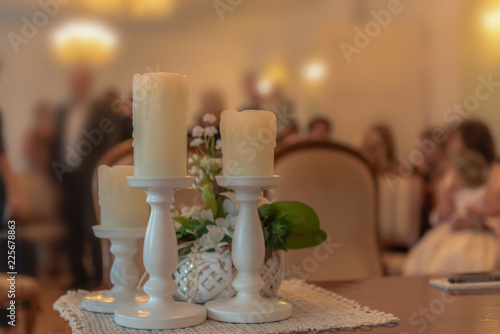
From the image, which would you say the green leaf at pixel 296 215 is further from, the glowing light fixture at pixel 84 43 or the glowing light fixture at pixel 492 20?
the glowing light fixture at pixel 492 20

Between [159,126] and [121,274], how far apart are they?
222 millimetres

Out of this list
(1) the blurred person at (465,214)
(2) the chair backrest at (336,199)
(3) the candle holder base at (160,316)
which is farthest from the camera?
(1) the blurred person at (465,214)

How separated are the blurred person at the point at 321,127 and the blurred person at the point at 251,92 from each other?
1.30ft

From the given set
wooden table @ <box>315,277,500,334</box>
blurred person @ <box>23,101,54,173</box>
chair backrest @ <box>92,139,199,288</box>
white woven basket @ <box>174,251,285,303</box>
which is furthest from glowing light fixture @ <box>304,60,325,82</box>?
white woven basket @ <box>174,251,285,303</box>

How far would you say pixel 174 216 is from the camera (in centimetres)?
79

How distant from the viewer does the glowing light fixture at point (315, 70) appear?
3.91m

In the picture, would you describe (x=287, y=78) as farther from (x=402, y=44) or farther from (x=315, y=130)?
(x=402, y=44)

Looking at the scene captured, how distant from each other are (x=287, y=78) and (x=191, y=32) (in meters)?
0.74

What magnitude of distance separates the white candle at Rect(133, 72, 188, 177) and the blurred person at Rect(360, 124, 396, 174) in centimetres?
323

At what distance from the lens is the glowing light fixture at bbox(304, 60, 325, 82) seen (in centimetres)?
391

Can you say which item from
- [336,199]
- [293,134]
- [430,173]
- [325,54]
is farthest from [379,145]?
[336,199]

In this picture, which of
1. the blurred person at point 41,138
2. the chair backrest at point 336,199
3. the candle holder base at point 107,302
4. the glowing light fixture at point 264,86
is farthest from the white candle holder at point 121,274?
the glowing light fixture at point 264,86

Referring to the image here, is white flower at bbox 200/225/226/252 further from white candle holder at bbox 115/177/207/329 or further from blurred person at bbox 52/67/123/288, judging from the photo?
blurred person at bbox 52/67/123/288

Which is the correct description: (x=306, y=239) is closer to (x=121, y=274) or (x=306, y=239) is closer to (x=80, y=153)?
(x=121, y=274)
